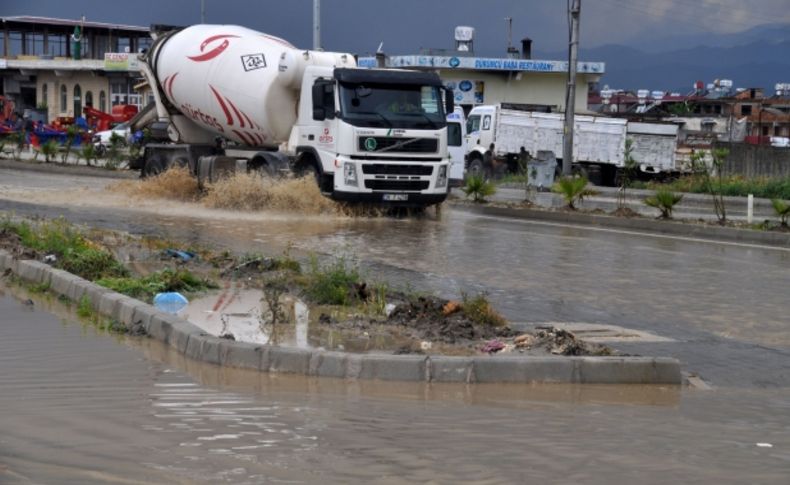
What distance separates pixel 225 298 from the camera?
462 inches

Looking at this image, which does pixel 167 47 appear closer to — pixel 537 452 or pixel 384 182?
pixel 384 182

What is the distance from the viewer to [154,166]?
2981 cm

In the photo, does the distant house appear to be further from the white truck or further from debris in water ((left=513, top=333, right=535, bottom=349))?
debris in water ((left=513, top=333, right=535, bottom=349))

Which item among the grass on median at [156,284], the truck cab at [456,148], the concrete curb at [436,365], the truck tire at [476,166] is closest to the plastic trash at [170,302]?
the grass on median at [156,284]

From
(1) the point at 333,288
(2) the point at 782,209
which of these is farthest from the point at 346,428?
(2) the point at 782,209

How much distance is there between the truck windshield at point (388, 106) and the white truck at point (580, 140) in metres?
17.1

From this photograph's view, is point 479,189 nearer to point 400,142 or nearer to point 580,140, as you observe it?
point 400,142

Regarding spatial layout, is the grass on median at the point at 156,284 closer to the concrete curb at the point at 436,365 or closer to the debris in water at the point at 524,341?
the concrete curb at the point at 436,365

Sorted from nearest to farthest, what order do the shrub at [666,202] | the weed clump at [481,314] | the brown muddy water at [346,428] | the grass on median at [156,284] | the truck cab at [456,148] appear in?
1. the brown muddy water at [346,428]
2. the weed clump at [481,314]
3. the grass on median at [156,284]
4. the shrub at [666,202]
5. the truck cab at [456,148]

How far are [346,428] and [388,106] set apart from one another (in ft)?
55.0

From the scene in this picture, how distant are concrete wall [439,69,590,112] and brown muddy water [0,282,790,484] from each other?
53.3 meters

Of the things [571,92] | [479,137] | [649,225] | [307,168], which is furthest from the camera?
[479,137]

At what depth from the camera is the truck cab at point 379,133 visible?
75.7 feet

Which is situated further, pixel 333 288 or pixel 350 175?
pixel 350 175
